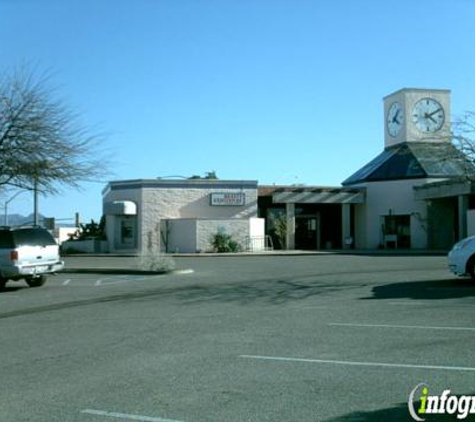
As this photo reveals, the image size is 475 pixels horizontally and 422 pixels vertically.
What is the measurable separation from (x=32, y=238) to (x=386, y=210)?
30.2 meters

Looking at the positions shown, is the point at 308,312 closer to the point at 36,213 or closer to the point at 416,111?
the point at 36,213

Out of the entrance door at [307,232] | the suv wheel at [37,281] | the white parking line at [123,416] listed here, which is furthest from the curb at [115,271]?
the entrance door at [307,232]

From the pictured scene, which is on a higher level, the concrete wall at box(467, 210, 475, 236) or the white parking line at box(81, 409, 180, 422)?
the concrete wall at box(467, 210, 475, 236)

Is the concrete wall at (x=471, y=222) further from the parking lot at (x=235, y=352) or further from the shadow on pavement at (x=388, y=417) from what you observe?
the shadow on pavement at (x=388, y=417)

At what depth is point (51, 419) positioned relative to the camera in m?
6.13

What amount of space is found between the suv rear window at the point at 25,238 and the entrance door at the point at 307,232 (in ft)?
94.6

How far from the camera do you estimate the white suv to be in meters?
19.1

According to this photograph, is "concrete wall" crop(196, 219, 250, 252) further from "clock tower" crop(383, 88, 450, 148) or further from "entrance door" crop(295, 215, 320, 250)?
"clock tower" crop(383, 88, 450, 148)

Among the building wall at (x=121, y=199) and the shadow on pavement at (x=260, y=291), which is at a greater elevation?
the building wall at (x=121, y=199)

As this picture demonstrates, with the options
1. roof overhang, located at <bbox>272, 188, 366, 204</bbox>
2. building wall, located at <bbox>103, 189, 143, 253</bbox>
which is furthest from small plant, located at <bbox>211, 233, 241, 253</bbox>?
building wall, located at <bbox>103, 189, 143, 253</bbox>

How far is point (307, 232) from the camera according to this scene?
4788cm

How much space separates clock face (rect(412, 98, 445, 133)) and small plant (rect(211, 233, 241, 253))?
16588 millimetres

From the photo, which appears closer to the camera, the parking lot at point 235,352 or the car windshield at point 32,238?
the parking lot at point 235,352

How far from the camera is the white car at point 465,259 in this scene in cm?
1717
